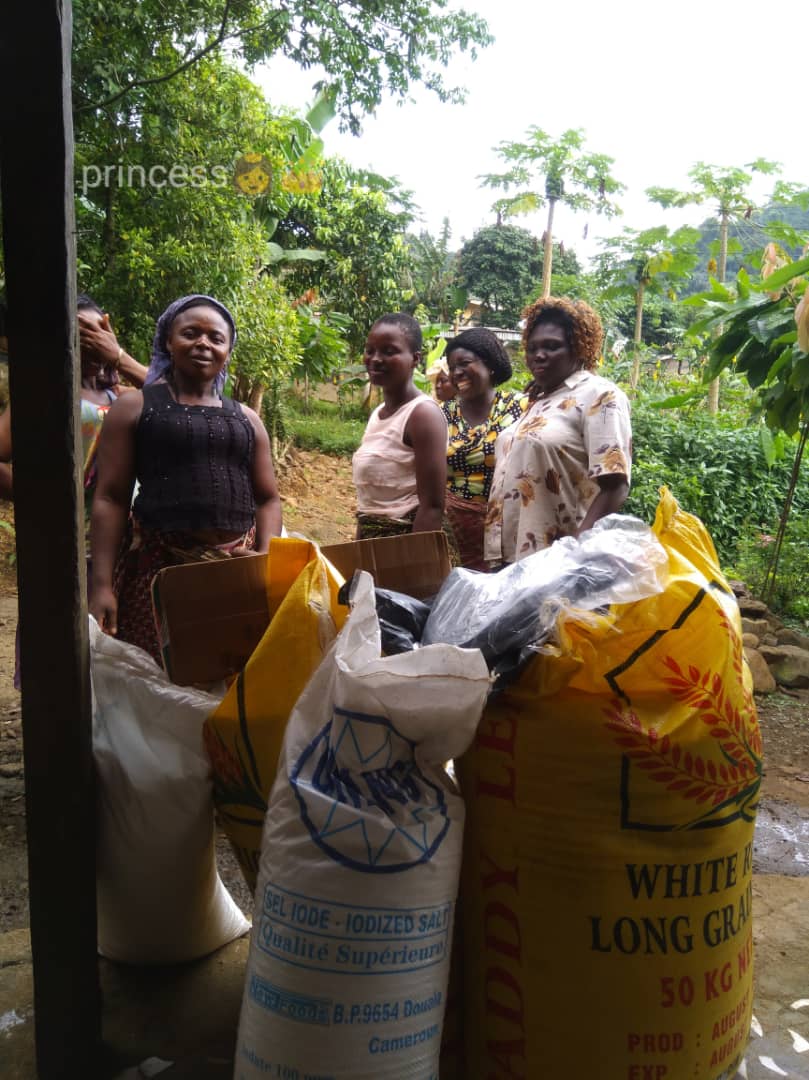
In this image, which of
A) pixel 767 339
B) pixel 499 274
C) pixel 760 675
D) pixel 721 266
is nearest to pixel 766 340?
pixel 767 339

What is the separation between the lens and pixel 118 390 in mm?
2855

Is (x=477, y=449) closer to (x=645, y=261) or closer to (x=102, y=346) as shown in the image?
(x=102, y=346)

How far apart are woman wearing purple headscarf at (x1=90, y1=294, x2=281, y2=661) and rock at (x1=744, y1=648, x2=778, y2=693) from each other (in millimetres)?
3182

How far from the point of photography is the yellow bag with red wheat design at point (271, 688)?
53.8 inches

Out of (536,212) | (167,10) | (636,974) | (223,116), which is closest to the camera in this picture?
(636,974)

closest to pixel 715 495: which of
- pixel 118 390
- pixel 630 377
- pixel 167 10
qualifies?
pixel 630 377

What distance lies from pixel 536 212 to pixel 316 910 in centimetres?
1579

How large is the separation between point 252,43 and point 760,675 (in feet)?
15.6

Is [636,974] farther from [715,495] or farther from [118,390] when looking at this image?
[715,495]

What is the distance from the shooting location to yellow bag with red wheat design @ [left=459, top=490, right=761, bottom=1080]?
1.25 meters

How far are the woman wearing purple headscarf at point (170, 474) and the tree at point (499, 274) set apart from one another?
19974mm

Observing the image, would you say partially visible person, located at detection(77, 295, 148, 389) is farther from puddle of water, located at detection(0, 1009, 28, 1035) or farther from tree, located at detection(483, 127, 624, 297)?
tree, located at detection(483, 127, 624, 297)

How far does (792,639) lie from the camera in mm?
5176

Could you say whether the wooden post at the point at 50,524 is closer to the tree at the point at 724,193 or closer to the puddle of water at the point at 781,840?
the puddle of water at the point at 781,840
